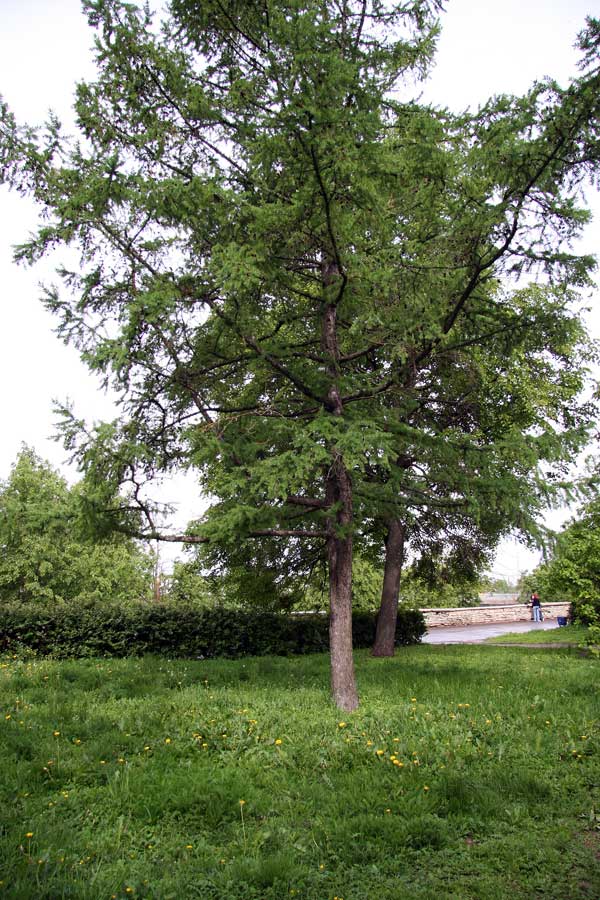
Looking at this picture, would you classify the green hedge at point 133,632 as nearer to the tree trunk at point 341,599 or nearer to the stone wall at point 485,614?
the tree trunk at point 341,599

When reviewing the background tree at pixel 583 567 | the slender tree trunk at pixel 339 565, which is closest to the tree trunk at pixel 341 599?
the slender tree trunk at pixel 339 565

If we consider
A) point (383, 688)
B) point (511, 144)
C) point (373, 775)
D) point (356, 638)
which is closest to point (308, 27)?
point (511, 144)

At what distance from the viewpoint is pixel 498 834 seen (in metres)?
4.11

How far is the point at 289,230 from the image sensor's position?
23.0 feet

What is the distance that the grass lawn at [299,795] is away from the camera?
3539 mm

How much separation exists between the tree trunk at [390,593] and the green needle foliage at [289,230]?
643cm

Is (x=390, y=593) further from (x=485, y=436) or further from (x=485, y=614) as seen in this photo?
(x=485, y=614)

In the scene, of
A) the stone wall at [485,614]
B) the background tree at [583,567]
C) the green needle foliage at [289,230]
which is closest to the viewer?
the green needle foliage at [289,230]

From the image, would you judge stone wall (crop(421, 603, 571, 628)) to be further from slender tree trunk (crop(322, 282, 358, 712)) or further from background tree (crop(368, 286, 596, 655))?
slender tree trunk (crop(322, 282, 358, 712))

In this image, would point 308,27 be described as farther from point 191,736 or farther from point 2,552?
point 2,552

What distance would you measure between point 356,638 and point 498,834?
42.5 ft

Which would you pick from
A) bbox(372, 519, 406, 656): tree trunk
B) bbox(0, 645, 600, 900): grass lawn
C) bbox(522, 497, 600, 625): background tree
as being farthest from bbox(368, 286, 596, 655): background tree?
bbox(0, 645, 600, 900): grass lawn

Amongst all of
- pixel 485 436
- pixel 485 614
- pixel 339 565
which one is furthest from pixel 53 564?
pixel 339 565

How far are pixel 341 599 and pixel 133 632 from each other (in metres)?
7.64
